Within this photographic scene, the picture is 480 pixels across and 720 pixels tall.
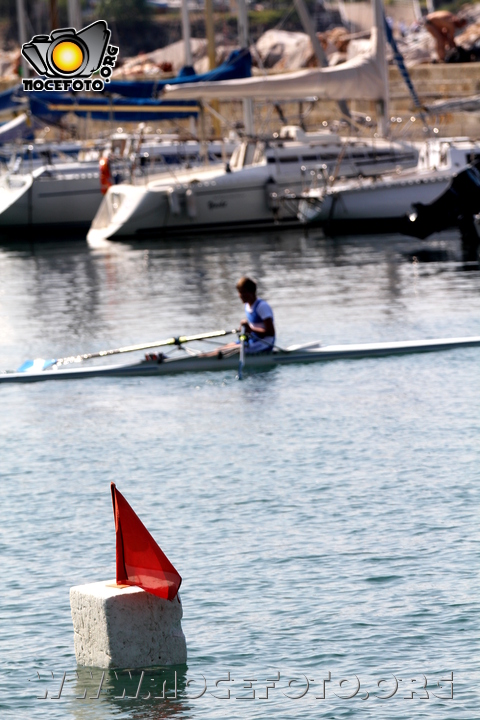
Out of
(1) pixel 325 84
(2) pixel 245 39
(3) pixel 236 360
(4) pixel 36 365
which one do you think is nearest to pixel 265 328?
(3) pixel 236 360

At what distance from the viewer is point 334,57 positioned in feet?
213

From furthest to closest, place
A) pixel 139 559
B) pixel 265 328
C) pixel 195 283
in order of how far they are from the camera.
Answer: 1. pixel 195 283
2. pixel 265 328
3. pixel 139 559

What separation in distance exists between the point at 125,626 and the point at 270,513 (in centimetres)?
436

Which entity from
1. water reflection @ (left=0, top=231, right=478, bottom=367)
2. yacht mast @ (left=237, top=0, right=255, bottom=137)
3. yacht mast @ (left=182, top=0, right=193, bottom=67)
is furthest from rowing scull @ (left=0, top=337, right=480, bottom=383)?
yacht mast @ (left=182, top=0, right=193, bottom=67)

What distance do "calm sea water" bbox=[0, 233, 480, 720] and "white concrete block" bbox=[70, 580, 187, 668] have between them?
0.17 m

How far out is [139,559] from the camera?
774 centimetres

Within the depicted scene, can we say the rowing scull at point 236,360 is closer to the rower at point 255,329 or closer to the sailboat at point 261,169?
the rower at point 255,329

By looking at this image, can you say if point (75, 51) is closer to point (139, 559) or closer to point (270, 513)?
point (270, 513)

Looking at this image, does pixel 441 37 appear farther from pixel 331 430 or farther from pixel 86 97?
pixel 331 430

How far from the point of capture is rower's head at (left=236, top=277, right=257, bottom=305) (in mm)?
17594

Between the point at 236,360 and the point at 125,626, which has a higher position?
the point at 125,626

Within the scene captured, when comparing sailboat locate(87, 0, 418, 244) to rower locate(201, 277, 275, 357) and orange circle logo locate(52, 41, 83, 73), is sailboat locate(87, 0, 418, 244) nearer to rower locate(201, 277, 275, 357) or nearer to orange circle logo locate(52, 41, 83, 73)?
orange circle logo locate(52, 41, 83, 73)

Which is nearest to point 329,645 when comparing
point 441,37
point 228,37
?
point 441,37

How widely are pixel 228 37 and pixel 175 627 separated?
266 feet
